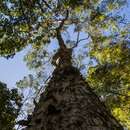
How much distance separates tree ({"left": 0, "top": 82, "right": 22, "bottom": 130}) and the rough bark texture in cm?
325

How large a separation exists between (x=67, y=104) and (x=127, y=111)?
931 centimetres

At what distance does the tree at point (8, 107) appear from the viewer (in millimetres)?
9664

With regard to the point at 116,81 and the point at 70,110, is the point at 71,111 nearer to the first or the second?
the point at 70,110

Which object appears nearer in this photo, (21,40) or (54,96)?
(54,96)

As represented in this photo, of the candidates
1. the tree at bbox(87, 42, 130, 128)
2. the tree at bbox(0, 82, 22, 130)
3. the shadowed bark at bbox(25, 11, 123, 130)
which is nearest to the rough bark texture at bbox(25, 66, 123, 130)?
the shadowed bark at bbox(25, 11, 123, 130)

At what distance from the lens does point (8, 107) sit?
9727mm

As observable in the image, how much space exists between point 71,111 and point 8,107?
500 cm

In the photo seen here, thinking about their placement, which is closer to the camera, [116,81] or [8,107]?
[8,107]

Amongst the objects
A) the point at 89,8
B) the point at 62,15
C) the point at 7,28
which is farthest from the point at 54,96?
the point at 89,8

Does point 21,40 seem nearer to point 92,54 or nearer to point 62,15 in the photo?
point 62,15

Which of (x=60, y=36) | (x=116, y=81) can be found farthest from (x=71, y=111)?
(x=116, y=81)

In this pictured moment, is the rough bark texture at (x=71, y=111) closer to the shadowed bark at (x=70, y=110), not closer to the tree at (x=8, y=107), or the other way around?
the shadowed bark at (x=70, y=110)

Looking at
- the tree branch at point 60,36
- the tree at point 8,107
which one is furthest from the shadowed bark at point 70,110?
the tree branch at point 60,36

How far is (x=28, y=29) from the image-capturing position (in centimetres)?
1371
